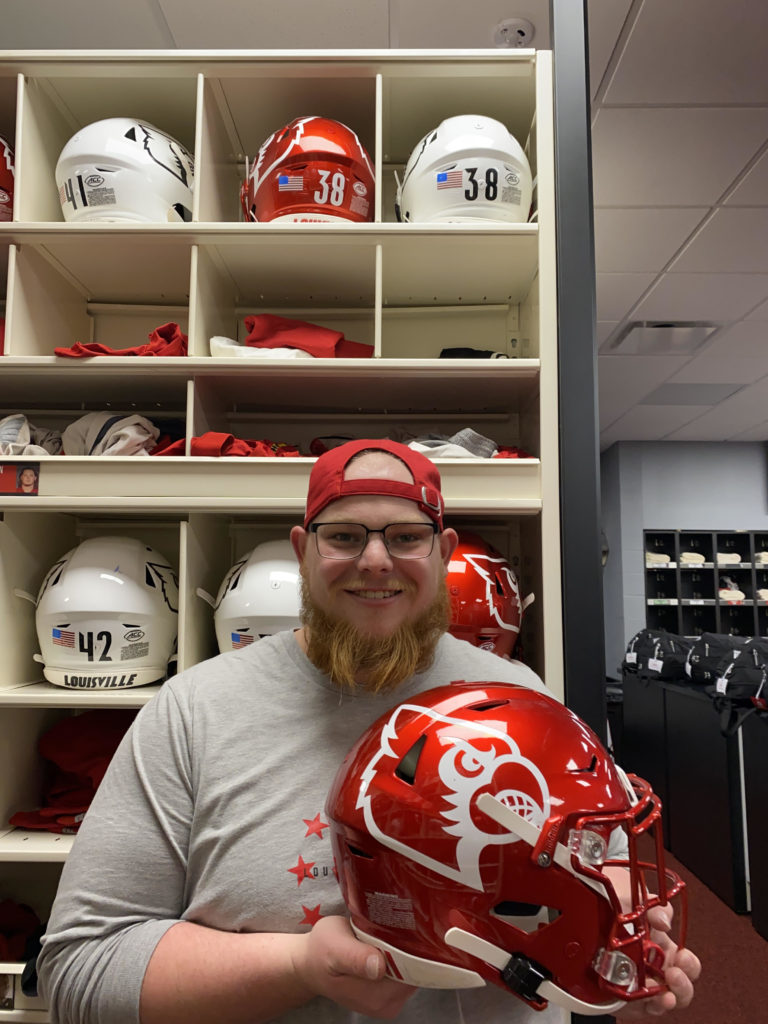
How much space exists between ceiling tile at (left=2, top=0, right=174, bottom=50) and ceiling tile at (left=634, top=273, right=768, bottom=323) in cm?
281

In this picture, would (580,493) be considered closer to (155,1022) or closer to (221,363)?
(221,363)

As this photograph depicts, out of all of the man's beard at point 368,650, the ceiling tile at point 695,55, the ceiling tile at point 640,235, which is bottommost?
the man's beard at point 368,650

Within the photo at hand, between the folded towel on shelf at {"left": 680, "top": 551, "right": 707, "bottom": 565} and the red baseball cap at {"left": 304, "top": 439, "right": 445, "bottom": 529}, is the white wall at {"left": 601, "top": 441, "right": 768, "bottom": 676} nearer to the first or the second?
the folded towel on shelf at {"left": 680, "top": 551, "right": 707, "bottom": 565}

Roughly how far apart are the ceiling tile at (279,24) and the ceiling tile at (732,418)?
4529 millimetres

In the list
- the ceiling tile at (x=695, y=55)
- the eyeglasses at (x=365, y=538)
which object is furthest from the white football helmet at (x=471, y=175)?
the eyeglasses at (x=365, y=538)

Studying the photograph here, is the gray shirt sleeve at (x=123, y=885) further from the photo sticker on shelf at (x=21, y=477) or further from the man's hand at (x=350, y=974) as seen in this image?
the photo sticker on shelf at (x=21, y=477)

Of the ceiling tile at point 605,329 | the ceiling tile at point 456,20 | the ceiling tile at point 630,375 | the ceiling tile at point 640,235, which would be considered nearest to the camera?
the ceiling tile at point 456,20

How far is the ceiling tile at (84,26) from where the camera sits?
214 cm

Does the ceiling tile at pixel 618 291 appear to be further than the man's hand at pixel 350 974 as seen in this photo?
Yes

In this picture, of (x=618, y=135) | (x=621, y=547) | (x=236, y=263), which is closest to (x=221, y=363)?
(x=236, y=263)

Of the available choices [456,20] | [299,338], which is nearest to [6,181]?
[299,338]

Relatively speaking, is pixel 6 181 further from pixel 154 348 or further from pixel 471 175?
pixel 471 175

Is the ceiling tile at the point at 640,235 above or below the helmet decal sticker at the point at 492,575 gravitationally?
above

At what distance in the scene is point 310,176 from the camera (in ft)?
5.73
